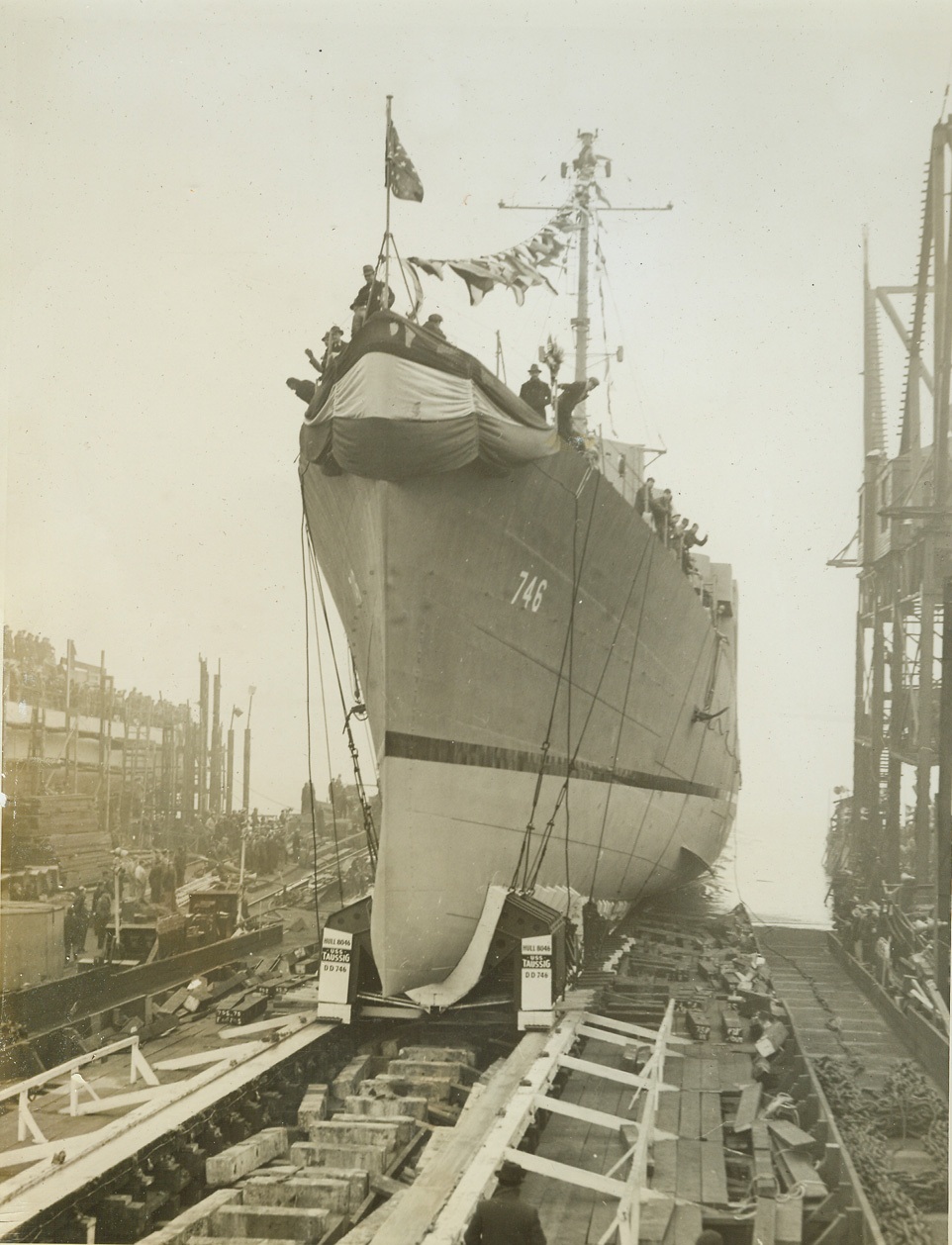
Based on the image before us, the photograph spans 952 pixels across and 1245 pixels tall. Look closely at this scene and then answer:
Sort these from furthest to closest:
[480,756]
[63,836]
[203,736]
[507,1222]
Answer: [203,736] → [63,836] → [480,756] → [507,1222]

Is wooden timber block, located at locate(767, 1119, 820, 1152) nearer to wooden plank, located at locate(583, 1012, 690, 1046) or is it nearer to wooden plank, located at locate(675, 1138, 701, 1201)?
wooden plank, located at locate(675, 1138, 701, 1201)

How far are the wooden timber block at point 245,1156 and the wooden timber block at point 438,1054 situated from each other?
1289 millimetres

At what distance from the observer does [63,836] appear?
11.4 meters

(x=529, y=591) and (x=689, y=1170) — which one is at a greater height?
(x=529, y=591)

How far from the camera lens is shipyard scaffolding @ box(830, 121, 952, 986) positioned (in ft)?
24.3

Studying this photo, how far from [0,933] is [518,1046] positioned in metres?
4.41

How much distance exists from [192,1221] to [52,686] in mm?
5754

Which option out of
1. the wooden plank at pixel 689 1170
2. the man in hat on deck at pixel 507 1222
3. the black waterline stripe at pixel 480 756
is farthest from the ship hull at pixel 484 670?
the man in hat on deck at pixel 507 1222

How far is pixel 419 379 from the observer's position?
6.83 meters

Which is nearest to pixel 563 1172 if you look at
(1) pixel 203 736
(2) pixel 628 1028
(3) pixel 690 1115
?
(3) pixel 690 1115

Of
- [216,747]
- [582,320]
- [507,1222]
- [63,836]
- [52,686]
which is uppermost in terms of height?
[582,320]

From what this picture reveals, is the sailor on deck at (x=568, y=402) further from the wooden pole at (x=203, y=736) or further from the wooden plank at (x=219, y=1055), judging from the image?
the wooden plank at (x=219, y=1055)

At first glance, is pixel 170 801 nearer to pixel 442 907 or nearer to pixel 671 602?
pixel 671 602

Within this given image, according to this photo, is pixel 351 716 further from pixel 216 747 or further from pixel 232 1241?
pixel 216 747
